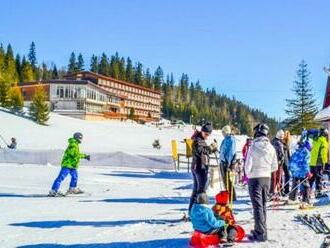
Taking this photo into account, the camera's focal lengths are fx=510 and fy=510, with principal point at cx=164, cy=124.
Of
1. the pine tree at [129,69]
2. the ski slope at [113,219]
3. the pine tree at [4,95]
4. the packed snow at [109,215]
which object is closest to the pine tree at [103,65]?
the pine tree at [129,69]

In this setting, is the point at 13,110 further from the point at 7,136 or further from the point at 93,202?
the point at 93,202

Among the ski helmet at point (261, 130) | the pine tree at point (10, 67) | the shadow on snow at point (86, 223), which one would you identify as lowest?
the shadow on snow at point (86, 223)

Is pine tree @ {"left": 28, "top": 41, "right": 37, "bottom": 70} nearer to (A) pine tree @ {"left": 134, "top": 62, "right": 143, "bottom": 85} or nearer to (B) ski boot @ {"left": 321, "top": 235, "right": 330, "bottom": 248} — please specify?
(A) pine tree @ {"left": 134, "top": 62, "right": 143, "bottom": 85}

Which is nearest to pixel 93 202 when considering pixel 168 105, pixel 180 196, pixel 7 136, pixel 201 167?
pixel 180 196

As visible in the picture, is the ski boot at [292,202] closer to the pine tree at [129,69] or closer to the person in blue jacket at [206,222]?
the person in blue jacket at [206,222]

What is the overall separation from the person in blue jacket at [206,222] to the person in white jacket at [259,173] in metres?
0.43

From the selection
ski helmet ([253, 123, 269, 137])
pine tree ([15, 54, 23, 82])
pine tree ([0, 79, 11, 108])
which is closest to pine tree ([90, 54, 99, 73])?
pine tree ([15, 54, 23, 82])

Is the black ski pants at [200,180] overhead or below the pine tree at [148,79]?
below

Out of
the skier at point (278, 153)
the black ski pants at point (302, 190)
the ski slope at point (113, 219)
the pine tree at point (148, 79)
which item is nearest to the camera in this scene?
the ski slope at point (113, 219)

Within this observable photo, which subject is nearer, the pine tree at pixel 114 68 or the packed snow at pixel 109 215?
the packed snow at pixel 109 215

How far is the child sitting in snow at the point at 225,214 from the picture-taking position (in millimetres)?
7469

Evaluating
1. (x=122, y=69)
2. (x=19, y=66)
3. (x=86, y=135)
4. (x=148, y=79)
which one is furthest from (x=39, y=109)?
(x=148, y=79)

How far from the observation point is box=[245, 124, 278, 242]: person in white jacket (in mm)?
7590

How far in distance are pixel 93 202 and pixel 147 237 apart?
5.06 meters
